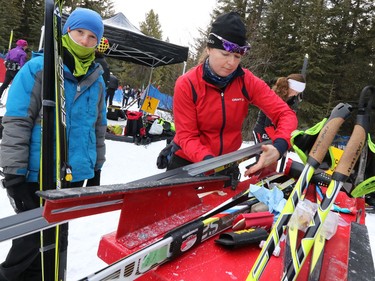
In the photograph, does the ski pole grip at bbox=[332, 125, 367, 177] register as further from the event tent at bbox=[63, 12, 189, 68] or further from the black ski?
the event tent at bbox=[63, 12, 189, 68]

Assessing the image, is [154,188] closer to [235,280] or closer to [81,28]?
[235,280]

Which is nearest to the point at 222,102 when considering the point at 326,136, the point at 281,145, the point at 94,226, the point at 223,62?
the point at 223,62

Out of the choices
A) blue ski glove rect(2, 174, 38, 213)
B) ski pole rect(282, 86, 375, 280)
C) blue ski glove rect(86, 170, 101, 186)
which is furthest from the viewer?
blue ski glove rect(86, 170, 101, 186)

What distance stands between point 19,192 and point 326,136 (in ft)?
5.79

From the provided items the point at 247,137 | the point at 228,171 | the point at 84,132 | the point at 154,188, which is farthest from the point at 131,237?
the point at 247,137

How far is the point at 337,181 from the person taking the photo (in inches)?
46.8

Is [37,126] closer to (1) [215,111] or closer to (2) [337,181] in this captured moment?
(1) [215,111]

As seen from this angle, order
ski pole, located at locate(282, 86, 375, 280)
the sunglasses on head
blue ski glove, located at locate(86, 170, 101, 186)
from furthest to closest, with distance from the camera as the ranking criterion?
1. blue ski glove, located at locate(86, 170, 101, 186)
2. the sunglasses on head
3. ski pole, located at locate(282, 86, 375, 280)

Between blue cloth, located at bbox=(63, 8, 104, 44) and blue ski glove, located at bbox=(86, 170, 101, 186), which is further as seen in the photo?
blue ski glove, located at bbox=(86, 170, 101, 186)

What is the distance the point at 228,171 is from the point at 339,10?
2141 cm

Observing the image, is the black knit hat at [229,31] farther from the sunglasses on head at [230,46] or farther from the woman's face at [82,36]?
the woman's face at [82,36]

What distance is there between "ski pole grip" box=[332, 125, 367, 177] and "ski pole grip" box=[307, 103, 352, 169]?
72mm

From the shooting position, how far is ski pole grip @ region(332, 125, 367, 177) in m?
1.19

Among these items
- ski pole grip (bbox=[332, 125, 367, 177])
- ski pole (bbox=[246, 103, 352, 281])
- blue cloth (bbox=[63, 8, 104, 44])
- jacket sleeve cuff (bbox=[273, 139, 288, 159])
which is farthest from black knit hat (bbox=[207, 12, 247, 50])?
ski pole grip (bbox=[332, 125, 367, 177])
